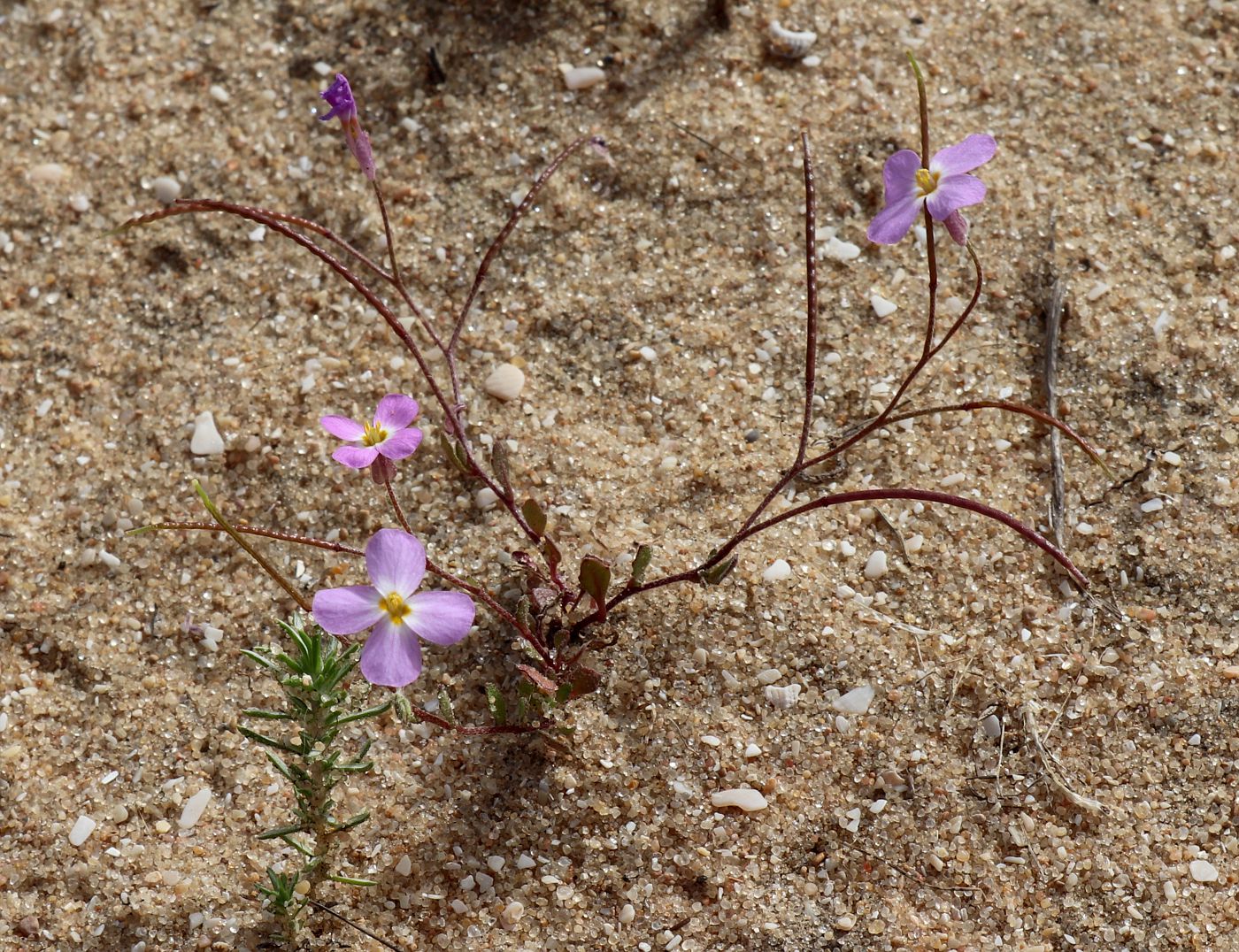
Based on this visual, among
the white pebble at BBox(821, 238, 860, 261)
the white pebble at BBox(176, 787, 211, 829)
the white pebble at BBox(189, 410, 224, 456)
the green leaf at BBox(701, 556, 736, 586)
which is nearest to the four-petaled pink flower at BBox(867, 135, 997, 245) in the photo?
the green leaf at BBox(701, 556, 736, 586)

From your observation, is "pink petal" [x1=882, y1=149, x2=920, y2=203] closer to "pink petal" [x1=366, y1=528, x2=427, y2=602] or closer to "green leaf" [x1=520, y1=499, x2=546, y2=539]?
"green leaf" [x1=520, y1=499, x2=546, y2=539]

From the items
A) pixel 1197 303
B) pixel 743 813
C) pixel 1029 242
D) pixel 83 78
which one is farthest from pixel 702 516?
pixel 83 78

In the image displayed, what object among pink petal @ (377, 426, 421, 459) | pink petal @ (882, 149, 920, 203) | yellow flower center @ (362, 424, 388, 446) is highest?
pink petal @ (882, 149, 920, 203)

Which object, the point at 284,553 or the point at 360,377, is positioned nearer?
the point at 284,553

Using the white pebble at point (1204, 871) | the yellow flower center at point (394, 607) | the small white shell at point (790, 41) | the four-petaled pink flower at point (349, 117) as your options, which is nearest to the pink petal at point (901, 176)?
the four-petaled pink flower at point (349, 117)

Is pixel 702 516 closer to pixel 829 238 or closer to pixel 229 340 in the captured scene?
pixel 829 238

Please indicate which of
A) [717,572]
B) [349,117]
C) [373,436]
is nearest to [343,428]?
[373,436]

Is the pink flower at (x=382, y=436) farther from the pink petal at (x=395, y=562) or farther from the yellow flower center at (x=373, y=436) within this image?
the pink petal at (x=395, y=562)
